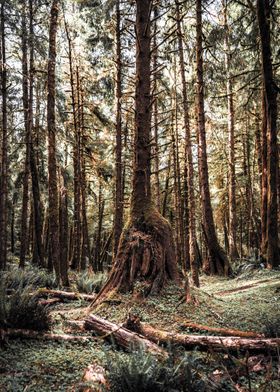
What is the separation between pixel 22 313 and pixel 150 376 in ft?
7.43

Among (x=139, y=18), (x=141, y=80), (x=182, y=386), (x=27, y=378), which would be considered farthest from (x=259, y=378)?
(x=139, y=18)

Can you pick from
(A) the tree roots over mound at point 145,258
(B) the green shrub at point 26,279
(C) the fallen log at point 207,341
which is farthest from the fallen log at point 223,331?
(B) the green shrub at point 26,279

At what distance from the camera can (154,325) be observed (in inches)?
189

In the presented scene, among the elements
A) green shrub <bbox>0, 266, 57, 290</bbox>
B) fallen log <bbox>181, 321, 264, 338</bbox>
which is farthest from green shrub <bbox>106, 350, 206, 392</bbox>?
green shrub <bbox>0, 266, 57, 290</bbox>

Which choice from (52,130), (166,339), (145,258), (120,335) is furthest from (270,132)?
(120,335)

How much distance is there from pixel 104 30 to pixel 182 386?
13.6 meters

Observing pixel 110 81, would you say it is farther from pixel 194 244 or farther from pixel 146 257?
pixel 146 257

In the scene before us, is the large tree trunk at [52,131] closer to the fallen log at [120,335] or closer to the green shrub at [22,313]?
the green shrub at [22,313]

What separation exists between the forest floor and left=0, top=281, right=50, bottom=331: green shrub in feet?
0.85

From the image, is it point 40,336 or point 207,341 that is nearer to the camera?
point 207,341

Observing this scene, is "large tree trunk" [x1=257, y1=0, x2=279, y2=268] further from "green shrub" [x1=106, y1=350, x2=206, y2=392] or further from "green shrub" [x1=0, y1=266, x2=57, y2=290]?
"green shrub" [x1=106, y1=350, x2=206, y2=392]

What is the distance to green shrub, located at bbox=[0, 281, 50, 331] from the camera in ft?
14.4

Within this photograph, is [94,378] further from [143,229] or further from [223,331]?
[143,229]

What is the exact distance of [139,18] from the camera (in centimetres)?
696
